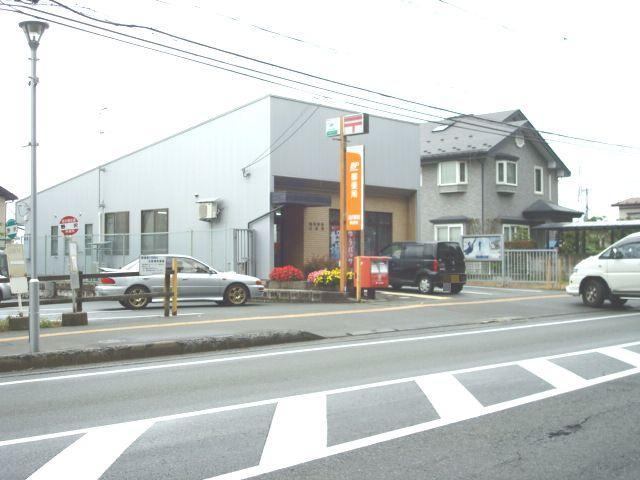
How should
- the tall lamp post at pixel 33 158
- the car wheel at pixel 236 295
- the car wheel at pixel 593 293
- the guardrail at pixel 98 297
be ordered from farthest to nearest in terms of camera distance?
the car wheel at pixel 236 295
the car wheel at pixel 593 293
the guardrail at pixel 98 297
the tall lamp post at pixel 33 158

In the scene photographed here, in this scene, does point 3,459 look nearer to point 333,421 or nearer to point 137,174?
point 333,421

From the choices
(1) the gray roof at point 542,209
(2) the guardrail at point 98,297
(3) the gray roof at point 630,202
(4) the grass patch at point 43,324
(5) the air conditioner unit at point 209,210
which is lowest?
(4) the grass patch at point 43,324

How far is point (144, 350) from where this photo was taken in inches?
421

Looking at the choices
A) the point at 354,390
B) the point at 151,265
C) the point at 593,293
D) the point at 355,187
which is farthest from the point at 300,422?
the point at 355,187

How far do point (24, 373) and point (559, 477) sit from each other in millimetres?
7372

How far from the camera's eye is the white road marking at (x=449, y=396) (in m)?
6.52

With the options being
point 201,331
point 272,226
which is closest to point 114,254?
point 272,226

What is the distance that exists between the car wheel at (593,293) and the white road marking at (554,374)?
31.5 feet

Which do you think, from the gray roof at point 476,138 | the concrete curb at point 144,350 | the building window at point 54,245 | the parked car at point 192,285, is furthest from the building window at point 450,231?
the concrete curb at point 144,350

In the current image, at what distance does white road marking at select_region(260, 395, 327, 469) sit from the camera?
205 inches

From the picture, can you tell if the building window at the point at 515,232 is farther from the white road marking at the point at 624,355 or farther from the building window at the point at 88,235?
the white road marking at the point at 624,355

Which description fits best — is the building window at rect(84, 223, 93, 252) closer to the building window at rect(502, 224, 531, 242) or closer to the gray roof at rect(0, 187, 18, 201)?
the gray roof at rect(0, 187, 18, 201)

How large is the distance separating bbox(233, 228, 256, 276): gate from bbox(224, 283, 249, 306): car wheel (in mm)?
3808

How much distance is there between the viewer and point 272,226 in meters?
23.3
